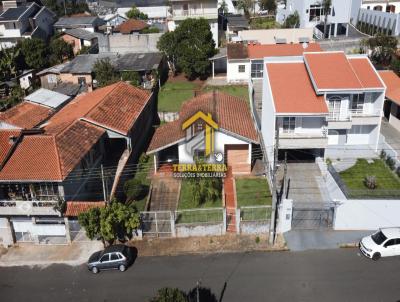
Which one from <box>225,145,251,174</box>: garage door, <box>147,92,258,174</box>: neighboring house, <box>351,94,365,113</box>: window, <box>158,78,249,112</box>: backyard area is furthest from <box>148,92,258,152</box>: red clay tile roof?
<box>351,94,365,113</box>: window

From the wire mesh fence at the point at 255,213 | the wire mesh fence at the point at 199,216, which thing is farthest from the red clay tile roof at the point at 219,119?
the wire mesh fence at the point at 199,216

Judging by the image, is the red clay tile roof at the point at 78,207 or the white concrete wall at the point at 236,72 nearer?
the red clay tile roof at the point at 78,207

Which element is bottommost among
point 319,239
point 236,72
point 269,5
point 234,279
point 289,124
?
point 234,279

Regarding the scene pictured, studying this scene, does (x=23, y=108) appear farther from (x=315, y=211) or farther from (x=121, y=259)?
(x=315, y=211)

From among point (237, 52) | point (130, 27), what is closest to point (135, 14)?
point (130, 27)

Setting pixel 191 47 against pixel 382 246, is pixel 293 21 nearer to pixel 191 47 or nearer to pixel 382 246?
pixel 191 47

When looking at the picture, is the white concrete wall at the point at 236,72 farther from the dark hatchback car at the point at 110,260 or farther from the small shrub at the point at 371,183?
the dark hatchback car at the point at 110,260
